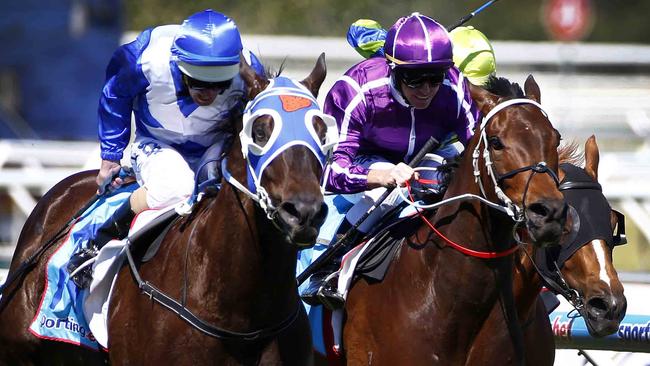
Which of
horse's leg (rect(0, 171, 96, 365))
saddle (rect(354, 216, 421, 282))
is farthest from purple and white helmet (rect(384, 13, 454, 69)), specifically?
horse's leg (rect(0, 171, 96, 365))

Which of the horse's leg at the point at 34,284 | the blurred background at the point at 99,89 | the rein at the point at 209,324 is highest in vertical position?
the rein at the point at 209,324

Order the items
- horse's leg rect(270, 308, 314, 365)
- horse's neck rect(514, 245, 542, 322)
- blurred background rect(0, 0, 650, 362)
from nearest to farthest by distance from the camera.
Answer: horse's leg rect(270, 308, 314, 365) → horse's neck rect(514, 245, 542, 322) → blurred background rect(0, 0, 650, 362)

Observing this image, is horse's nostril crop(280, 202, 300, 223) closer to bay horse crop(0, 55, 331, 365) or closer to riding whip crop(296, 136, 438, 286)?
bay horse crop(0, 55, 331, 365)

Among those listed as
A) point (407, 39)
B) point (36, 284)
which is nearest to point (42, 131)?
point (36, 284)

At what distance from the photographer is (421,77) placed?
574cm

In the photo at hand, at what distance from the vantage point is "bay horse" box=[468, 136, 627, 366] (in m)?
5.52

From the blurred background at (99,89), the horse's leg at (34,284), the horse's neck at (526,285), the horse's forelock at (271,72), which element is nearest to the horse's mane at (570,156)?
the horse's neck at (526,285)

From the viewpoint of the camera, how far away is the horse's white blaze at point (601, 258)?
566 cm

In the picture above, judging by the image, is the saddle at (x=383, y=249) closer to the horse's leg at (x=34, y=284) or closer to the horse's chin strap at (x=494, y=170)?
the horse's chin strap at (x=494, y=170)

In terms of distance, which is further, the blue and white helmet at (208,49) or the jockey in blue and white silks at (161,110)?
the jockey in blue and white silks at (161,110)

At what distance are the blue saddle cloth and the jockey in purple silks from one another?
1.02 meters

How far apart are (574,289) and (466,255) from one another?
22.8 inches

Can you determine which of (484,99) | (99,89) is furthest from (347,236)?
(99,89)

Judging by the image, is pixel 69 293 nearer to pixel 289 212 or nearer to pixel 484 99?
pixel 289 212
